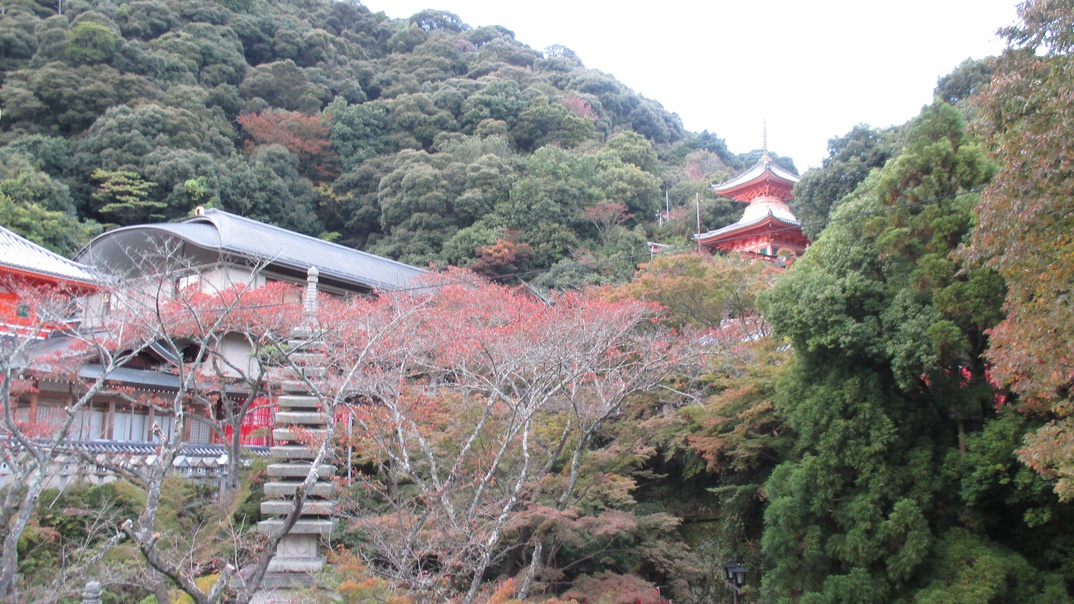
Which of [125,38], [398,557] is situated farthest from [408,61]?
[398,557]

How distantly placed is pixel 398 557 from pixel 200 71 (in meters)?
34.6

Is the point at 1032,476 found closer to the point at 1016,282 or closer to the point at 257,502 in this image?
the point at 1016,282

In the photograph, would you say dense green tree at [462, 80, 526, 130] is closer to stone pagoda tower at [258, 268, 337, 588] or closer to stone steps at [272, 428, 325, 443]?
stone pagoda tower at [258, 268, 337, 588]

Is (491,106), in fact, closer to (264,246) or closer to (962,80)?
(264,246)

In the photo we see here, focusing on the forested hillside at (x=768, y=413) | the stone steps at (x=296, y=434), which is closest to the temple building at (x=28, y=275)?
the forested hillside at (x=768, y=413)

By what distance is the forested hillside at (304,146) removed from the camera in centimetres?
2814

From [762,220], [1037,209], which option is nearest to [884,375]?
[1037,209]

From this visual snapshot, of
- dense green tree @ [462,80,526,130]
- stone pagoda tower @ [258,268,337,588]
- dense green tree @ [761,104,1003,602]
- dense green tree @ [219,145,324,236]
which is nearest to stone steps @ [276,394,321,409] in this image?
stone pagoda tower @ [258,268,337,588]

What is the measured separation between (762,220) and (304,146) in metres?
20.7

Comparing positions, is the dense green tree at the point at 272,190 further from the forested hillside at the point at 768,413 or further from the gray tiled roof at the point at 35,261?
the gray tiled roof at the point at 35,261

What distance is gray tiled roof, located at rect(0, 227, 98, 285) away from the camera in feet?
59.1

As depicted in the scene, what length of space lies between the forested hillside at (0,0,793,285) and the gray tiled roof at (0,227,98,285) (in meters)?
4.99

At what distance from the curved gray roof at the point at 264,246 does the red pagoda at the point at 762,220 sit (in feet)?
37.4

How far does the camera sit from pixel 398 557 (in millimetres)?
8156
